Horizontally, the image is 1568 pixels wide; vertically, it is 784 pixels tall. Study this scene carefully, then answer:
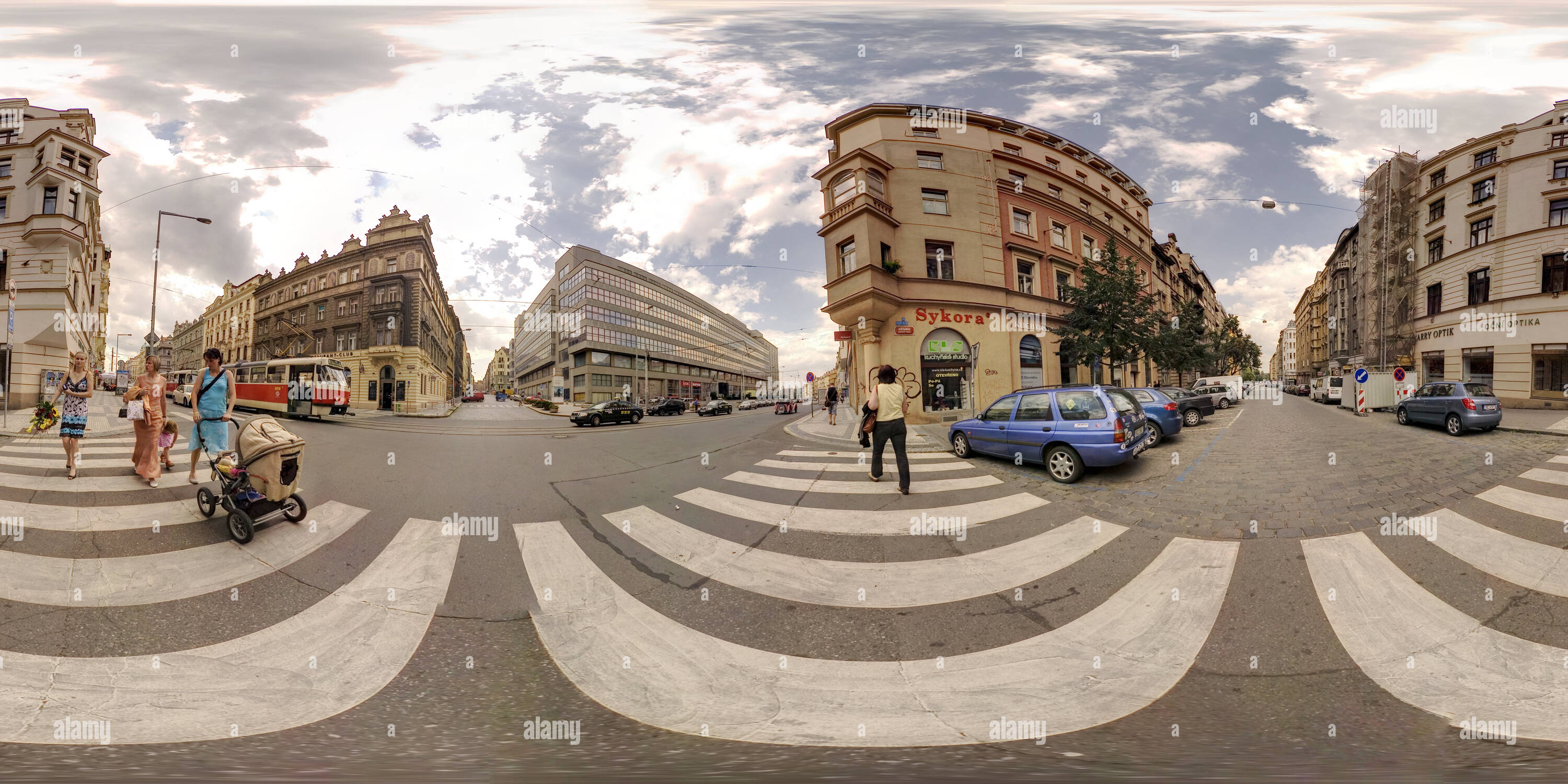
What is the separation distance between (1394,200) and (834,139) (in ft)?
122

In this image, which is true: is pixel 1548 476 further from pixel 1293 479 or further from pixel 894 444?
pixel 894 444

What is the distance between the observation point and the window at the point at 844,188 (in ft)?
58.7

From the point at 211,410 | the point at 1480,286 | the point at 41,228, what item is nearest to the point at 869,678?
the point at 211,410

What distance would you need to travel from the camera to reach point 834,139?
2000cm

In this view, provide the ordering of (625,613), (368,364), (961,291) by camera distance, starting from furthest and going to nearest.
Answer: (368,364) → (961,291) → (625,613)

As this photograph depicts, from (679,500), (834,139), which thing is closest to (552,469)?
(679,500)

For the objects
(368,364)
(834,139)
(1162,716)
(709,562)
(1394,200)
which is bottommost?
(1162,716)

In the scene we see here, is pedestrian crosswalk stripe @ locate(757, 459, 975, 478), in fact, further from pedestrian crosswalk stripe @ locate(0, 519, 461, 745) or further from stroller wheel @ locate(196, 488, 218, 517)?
stroller wheel @ locate(196, 488, 218, 517)

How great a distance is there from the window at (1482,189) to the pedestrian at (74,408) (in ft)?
154

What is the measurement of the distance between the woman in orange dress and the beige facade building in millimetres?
21113

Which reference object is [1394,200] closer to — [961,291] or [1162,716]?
[961,291]

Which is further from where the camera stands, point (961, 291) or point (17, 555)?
point (961, 291)

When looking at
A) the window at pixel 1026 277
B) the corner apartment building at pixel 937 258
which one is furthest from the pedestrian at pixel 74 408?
the window at pixel 1026 277

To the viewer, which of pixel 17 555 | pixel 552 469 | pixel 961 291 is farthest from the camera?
pixel 961 291
